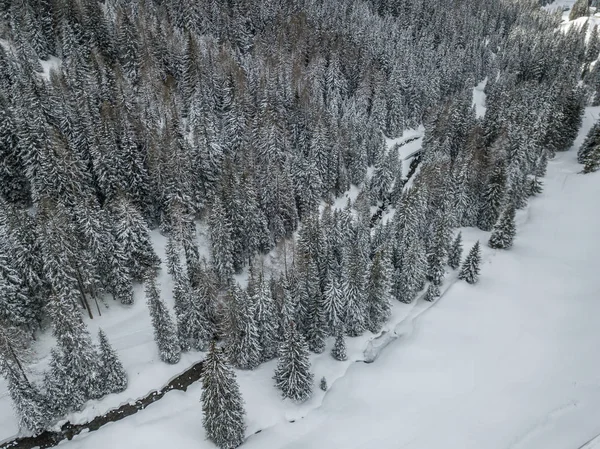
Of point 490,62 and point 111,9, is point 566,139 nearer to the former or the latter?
point 490,62

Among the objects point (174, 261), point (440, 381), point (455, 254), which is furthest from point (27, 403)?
point (455, 254)

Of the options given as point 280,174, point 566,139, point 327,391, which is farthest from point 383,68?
point 327,391

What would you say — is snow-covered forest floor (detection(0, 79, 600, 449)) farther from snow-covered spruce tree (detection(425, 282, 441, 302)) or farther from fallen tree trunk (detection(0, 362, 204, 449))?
snow-covered spruce tree (detection(425, 282, 441, 302))

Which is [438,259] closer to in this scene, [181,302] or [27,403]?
[181,302]

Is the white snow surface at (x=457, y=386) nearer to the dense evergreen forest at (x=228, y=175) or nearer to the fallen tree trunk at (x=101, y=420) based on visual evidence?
the fallen tree trunk at (x=101, y=420)

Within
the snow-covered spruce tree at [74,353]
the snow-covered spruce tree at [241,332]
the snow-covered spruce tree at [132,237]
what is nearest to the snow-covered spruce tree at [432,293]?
the snow-covered spruce tree at [241,332]
